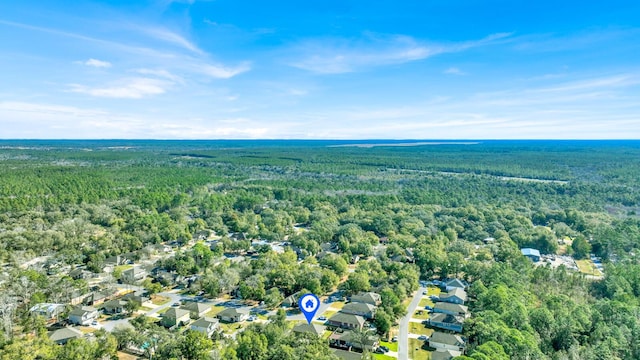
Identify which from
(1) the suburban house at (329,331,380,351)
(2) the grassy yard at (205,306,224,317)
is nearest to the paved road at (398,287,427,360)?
(1) the suburban house at (329,331,380,351)

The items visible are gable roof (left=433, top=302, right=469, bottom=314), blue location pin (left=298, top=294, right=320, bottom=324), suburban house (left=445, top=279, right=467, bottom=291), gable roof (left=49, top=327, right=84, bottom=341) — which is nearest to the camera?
blue location pin (left=298, top=294, right=320, bottom=324)

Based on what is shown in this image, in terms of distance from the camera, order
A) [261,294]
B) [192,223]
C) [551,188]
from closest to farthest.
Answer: [261,294]
[192,223]
[551,188]

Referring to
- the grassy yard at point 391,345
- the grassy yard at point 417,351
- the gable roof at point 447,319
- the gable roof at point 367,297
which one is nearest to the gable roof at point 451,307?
the gable roof at point 447,319

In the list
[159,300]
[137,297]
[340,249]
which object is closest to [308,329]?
[159,300]

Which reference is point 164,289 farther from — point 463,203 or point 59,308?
point 463,203

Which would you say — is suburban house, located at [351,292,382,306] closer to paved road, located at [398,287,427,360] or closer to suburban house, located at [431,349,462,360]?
paved road, located at [398,287,427,360]

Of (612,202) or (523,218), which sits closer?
(523,218)

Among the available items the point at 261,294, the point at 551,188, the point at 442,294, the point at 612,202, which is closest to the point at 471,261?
the point at 442,294
